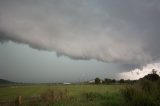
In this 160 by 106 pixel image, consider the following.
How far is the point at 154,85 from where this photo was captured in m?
20.9

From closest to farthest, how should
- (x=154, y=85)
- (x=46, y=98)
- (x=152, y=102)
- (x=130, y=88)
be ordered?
1. (x=152, y=102)
2. (x=130, y=88)
3. (x=154, y=85)
4. (x=46, y=98)

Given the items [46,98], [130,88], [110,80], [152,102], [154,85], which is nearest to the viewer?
[152,102]

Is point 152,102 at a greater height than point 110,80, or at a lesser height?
lesser

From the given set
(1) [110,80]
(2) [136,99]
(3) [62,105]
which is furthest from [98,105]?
(1) [110,80]

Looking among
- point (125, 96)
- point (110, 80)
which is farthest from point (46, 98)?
point (110, 80)

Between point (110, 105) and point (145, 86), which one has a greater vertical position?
point (145, 86)

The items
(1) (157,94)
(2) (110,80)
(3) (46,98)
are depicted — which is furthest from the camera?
(2) (110,80)

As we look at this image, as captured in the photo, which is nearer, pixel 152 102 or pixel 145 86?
pixel 152 102

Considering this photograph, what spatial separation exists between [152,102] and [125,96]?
103 inches

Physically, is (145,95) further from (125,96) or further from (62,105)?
(62,105)

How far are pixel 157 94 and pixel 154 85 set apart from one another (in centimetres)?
360

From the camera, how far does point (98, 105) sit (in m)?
21.4

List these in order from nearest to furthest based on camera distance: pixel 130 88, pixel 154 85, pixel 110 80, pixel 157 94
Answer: pixel 157 94, pixel 130 88, pixel 154 85, pixel 110 80

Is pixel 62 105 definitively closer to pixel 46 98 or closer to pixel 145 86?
pixel 46 98
